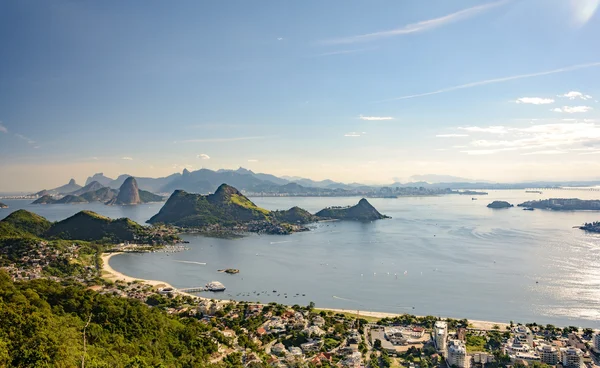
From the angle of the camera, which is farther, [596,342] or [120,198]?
[120,198]

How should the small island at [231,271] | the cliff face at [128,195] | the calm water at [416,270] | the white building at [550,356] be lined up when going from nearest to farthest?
the white building at [550,356] < the calm water at [416,270] < the small island at [231,271] < the cliff face at [128,195]

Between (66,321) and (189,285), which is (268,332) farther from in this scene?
(189,285)

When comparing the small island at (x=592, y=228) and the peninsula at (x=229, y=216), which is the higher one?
the peninsula at (x=229, y=216)

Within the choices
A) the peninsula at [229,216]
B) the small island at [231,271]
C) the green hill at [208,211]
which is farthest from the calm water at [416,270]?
the green hill at [208,211]

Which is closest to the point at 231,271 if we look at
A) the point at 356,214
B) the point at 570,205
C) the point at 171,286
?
the point at 171,286

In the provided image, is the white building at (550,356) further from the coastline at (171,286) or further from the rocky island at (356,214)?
the rocky island at (356,214)

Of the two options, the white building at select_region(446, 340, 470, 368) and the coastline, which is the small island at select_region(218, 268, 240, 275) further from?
the white building at select_region(446, 340, 470, 368)

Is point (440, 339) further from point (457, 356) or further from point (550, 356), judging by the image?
point (550, 356)

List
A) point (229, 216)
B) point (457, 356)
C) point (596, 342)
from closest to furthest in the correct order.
A: point (457, 356) < point (596, 342) < point (229, 216)
